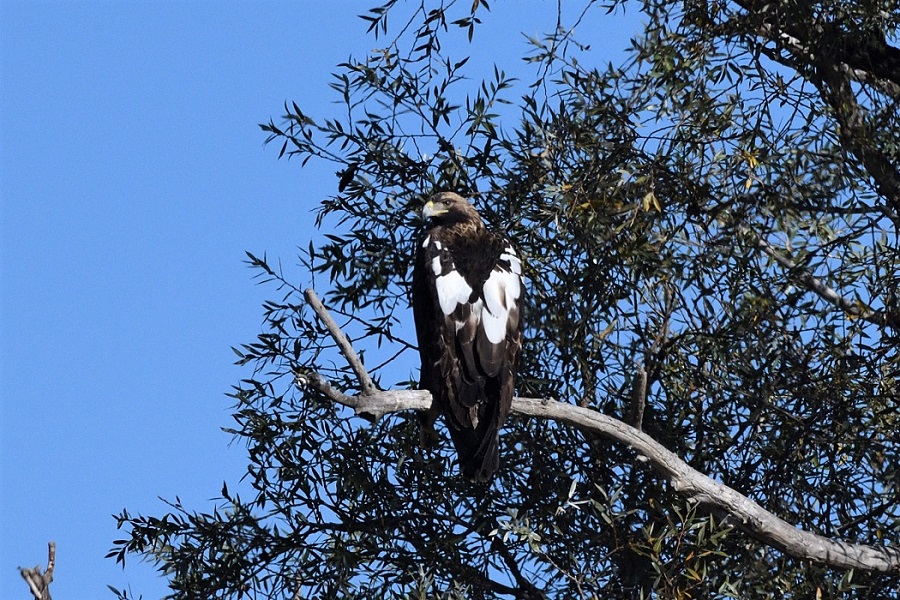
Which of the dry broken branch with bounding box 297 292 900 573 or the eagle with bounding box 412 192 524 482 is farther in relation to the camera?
the eagle with bounding box 412 192 524 482

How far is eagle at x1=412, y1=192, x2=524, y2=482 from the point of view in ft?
17.5

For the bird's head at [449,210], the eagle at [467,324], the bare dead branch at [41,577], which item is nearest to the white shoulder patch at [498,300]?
the eagle at [467,324]

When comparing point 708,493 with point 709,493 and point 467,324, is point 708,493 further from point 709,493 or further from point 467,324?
point 467,324

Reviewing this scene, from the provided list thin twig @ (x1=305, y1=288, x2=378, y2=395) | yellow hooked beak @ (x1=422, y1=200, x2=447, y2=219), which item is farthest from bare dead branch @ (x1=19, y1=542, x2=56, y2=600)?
yellow hooked beak @ (x1=422, y1=200, x2=447, y2=219)

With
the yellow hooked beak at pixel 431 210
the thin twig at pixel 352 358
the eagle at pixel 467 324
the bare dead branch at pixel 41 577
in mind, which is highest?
the yellow hooked beak at pixel 431 210

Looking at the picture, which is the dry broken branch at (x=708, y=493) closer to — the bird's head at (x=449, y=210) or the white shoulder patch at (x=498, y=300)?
the white shoulder patch at (x=498, y=300)

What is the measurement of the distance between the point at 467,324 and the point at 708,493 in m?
1.16

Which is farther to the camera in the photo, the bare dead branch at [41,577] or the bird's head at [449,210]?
the bird's head at [449,210]

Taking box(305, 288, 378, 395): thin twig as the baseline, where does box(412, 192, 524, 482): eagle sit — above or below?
above

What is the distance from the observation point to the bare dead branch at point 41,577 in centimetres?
419

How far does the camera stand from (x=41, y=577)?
422 cm

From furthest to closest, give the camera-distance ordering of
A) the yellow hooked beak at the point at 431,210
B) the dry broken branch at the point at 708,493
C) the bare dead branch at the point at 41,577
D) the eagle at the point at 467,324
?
the yellow hooked beak at the point at 431,210
the eagle at the point at 467,324
the dry broken branch at the point at 708,493
the bare dead branch at the point at 41,577

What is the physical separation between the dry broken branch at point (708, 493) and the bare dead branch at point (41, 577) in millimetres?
1295

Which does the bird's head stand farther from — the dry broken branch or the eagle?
the dry broken branch
